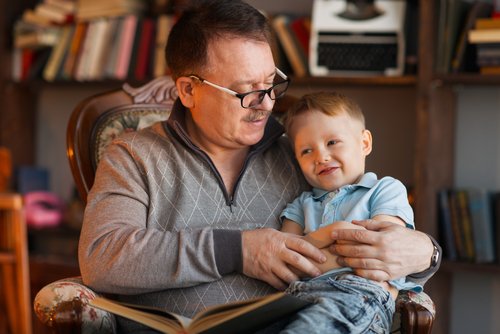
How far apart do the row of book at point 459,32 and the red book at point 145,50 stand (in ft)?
4.44

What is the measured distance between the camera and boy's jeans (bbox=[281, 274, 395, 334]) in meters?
1.52

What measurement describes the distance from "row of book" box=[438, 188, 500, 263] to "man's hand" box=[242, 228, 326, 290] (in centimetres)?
135

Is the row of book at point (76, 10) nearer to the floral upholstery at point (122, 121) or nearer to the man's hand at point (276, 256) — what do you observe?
the floral upholstery at point (122, 121)

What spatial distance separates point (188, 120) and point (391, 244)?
2.10ft

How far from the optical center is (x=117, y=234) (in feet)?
5.65

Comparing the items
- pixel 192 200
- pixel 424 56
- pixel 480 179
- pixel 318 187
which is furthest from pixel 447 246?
pixel 192 200

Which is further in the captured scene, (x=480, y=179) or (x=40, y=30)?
(x=40, y=30)

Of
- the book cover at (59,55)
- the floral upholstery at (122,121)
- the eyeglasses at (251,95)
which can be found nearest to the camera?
the eyeglasses at (251,95)

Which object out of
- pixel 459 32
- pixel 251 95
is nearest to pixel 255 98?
pixel 251 95

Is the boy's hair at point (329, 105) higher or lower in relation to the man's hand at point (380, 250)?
higher

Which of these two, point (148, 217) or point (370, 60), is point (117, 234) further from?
point (370, 60)

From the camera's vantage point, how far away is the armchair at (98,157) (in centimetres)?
161

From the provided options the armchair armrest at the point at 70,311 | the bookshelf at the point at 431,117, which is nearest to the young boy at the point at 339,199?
the armchair armrest at the point at 70,311

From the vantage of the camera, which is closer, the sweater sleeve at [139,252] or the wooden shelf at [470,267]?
the sweater sleeve at [139,252]
